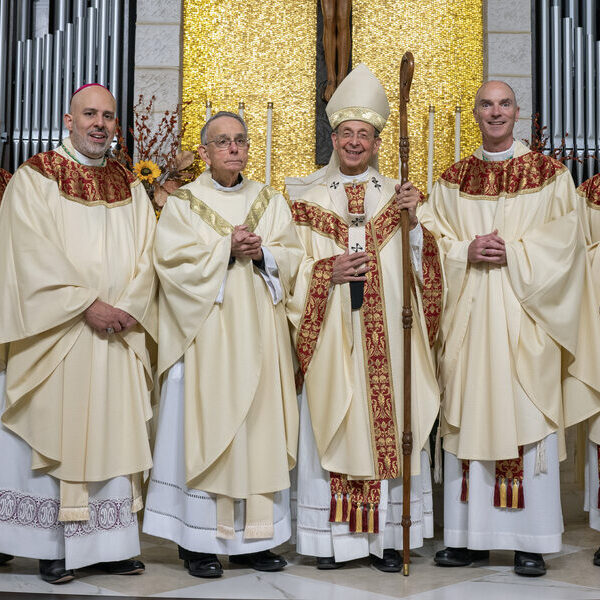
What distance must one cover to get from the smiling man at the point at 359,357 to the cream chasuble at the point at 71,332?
777 mm

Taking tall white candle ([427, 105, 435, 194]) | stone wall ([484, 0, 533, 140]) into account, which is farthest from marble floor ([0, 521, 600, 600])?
stone wall ([484, 0, 533, 140])

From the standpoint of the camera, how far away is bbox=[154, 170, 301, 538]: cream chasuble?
4.32 metres

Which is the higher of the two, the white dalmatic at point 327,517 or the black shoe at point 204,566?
the white dalmatic at point 327,517

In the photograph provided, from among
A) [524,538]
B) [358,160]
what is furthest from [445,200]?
[524,538]

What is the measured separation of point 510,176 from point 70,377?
2.28 metres

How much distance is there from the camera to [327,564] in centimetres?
448

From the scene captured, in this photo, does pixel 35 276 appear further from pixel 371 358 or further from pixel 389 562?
pixel 389 562

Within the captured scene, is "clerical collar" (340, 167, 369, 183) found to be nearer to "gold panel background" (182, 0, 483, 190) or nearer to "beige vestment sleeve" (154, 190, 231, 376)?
"beige vestment sleeve" (154, 190, 231, 376)

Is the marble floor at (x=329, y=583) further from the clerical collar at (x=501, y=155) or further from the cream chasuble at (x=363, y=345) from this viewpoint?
the clerical collar at (x=501, y=155)

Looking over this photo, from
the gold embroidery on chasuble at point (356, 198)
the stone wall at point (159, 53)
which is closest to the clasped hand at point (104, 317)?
the gold embroidery on chasuble at point (356, 198)

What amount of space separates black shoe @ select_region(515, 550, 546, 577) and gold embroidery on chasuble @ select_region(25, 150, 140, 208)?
96.8 inches

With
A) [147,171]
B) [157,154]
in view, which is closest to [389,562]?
[147,171]

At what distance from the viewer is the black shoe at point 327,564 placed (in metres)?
4.48

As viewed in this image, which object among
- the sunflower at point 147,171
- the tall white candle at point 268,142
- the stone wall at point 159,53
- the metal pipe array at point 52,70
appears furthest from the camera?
the metal pipe array at point 52,70
